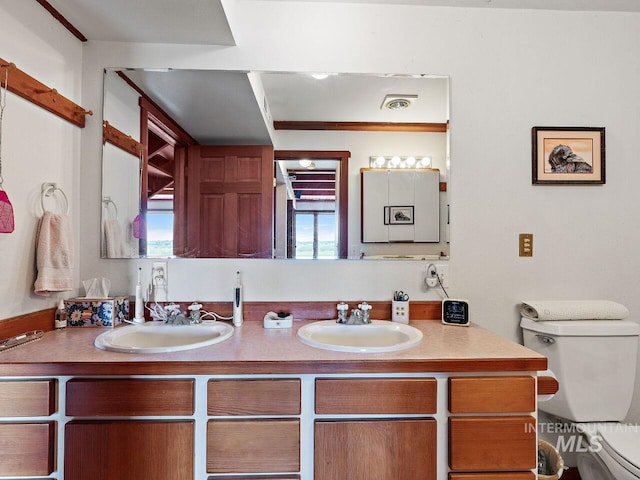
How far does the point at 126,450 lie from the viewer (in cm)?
106

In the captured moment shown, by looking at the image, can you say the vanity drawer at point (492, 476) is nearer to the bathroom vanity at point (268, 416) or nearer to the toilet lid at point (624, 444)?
the bathroom vanity at point (268, 416)

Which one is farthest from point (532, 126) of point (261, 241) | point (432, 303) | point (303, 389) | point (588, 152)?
point (303, 389)

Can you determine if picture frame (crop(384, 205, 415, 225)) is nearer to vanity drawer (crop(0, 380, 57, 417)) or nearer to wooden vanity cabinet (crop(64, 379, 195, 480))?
wooden vanity cabinet (crop(64, 379, 195, 480))

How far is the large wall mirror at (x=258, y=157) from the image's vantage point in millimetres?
1694

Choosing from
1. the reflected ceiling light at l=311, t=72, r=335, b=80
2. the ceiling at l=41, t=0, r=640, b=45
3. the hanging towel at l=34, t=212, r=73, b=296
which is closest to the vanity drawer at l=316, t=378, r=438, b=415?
the hanging towel at l=34, t=212, r=73, b=296

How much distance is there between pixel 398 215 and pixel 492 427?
38.5 inches

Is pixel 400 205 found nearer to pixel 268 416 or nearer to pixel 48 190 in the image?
pixel 268 416

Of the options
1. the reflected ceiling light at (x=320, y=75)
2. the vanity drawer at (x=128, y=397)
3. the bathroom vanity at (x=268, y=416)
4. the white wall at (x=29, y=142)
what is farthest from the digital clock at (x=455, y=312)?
the white wall at (x=29, y=142)

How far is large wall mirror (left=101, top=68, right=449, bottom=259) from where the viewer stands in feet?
5.56

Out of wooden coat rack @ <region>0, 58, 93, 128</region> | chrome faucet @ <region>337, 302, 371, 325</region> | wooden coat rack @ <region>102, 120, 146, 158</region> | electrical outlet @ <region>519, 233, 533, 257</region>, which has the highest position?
wooden coat rack @ <region>0, 58, 93, 128</region>

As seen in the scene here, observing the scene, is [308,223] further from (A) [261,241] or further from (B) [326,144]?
(B) [326,144]

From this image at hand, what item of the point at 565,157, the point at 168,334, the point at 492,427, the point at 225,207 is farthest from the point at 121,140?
the point at 565,157

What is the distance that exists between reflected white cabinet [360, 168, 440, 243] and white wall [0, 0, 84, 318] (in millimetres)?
1421

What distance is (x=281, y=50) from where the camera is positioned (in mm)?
1691
